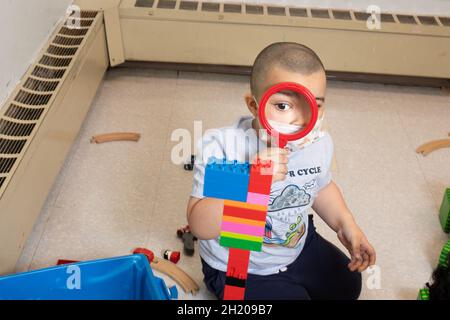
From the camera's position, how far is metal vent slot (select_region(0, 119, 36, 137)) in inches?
55.7

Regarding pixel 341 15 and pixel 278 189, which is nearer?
pixel 278 189

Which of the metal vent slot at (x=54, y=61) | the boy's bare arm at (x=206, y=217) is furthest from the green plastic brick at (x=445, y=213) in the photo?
the metal vent slot at (x=54, y=61)

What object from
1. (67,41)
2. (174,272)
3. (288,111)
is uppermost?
(288,111)

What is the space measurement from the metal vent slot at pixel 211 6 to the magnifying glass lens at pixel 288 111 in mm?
1301

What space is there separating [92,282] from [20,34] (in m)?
0.79

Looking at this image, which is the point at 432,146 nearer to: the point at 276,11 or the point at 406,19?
the point at 406,19

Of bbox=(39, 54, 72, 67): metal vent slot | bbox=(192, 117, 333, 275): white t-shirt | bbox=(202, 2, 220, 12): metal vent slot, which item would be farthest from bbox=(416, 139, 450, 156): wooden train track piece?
bbox=(39, 54, 72, 67): metal vent slot

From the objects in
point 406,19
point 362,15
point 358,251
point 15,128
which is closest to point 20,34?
point 15,128

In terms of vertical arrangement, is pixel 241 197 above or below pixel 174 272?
above

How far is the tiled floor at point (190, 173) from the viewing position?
1.49 m

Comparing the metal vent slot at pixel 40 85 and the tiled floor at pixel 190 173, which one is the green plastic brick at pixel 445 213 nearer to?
the tiled floor at pixel 190 173

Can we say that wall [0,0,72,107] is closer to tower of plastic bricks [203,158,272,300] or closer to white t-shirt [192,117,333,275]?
white t-shirt [192,117,333,275]

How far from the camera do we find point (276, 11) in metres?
2.07

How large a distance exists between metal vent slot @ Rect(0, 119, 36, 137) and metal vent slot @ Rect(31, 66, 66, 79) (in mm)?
245
